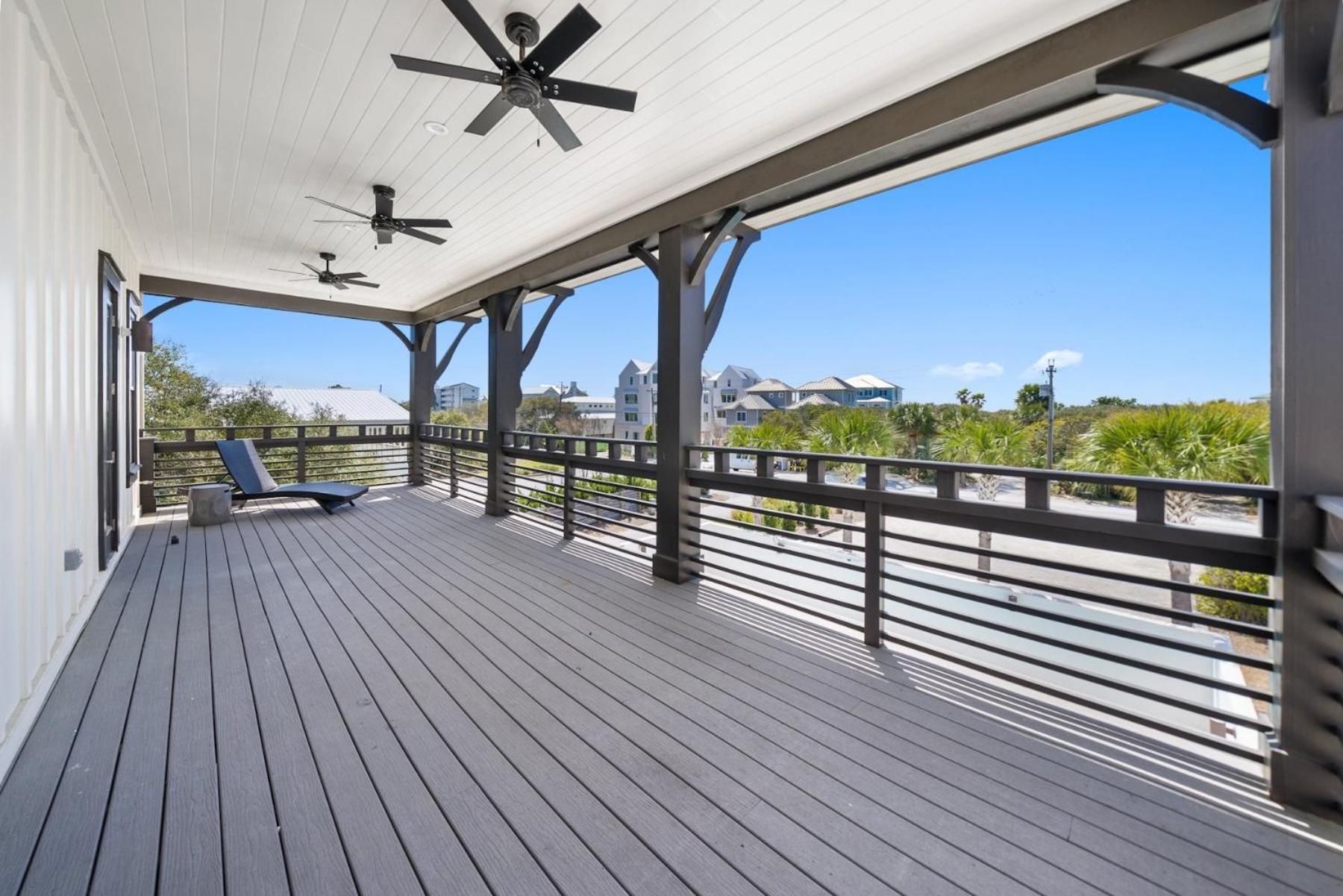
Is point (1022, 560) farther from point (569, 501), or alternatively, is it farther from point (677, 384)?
point (569, 501)

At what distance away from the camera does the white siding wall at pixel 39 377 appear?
172 centimetres

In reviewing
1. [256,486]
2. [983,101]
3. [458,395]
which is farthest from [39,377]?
[458,395]

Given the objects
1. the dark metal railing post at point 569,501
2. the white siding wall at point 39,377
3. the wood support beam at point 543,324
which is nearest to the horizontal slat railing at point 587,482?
the dark metal railing post at point 569,501

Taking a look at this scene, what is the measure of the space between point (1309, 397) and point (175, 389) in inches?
699

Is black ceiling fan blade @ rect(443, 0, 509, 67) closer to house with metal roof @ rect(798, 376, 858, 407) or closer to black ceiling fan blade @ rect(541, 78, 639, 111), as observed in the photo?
black ceiling fan blade @ rect(541, 78, 639, 111)

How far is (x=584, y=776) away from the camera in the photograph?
5.57ft

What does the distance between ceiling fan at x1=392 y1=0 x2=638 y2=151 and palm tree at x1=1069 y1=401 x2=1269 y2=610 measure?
134 inches

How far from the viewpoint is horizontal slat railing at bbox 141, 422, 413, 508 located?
20.3 feet

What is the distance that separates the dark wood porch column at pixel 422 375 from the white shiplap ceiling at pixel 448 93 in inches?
140

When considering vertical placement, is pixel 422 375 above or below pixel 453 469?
above

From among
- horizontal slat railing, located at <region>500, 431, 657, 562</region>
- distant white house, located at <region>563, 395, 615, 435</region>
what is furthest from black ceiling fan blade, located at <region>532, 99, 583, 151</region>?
distant white house, located at <region>563, 395, 615, 435</region>

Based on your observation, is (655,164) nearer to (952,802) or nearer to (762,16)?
(762,16)

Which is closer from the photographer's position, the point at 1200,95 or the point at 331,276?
the point at 1200,95

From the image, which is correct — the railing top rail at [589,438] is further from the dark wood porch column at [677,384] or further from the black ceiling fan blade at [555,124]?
the black ceiling fan blade at [555,124]
